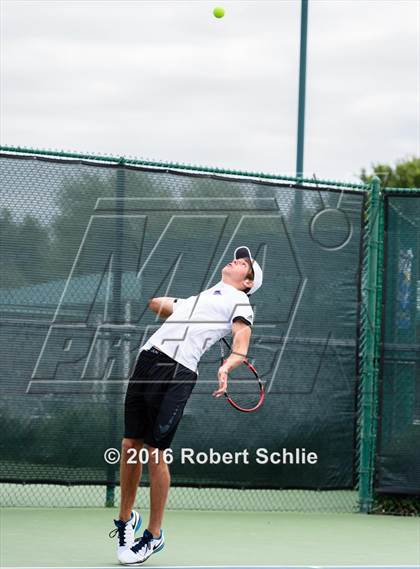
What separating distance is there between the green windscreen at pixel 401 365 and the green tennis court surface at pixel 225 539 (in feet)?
1.14

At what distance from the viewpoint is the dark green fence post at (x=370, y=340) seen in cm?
841

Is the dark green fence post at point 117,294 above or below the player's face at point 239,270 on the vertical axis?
above

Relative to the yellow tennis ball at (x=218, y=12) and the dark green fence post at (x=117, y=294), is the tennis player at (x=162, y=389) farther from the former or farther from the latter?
the yellow tennis ball at (x=218, y=12)

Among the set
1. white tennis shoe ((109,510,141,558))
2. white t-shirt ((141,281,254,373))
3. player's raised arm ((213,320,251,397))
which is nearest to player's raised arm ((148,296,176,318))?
white t-shirt ((141,281,254,373))

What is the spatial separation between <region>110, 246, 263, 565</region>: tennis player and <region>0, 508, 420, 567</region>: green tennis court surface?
0.22m

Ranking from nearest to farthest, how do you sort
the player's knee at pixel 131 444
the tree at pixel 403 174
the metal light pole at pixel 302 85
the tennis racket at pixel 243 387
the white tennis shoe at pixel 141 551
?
the white tennis shoe at pixel 141 551, the player's knee at pixel 131 444, the tennis racket at pixel 243 387, the metal light pole at pixel 302 85, the tree at pixel 403 174

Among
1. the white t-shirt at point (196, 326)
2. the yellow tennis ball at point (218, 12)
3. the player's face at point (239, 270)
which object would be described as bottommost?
the white t-shirt at point (196, 326)

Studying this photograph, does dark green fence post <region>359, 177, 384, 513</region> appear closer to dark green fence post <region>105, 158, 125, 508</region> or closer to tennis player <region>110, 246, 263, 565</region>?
dark green fence post <region>105, 158, 125, 508</region>

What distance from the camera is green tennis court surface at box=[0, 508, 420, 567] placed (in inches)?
244

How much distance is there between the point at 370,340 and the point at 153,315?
61.2 inches

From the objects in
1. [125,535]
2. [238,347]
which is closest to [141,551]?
[125,535]

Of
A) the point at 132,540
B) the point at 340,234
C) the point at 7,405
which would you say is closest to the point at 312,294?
the point at 340,234

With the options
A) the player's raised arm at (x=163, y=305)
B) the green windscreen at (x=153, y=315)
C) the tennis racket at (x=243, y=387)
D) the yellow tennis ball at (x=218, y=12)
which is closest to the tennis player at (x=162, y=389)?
the player's raised arm at (x=163, y=305)

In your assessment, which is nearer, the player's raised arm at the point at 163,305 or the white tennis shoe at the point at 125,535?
the white tennis shoe at the point at 125,535
